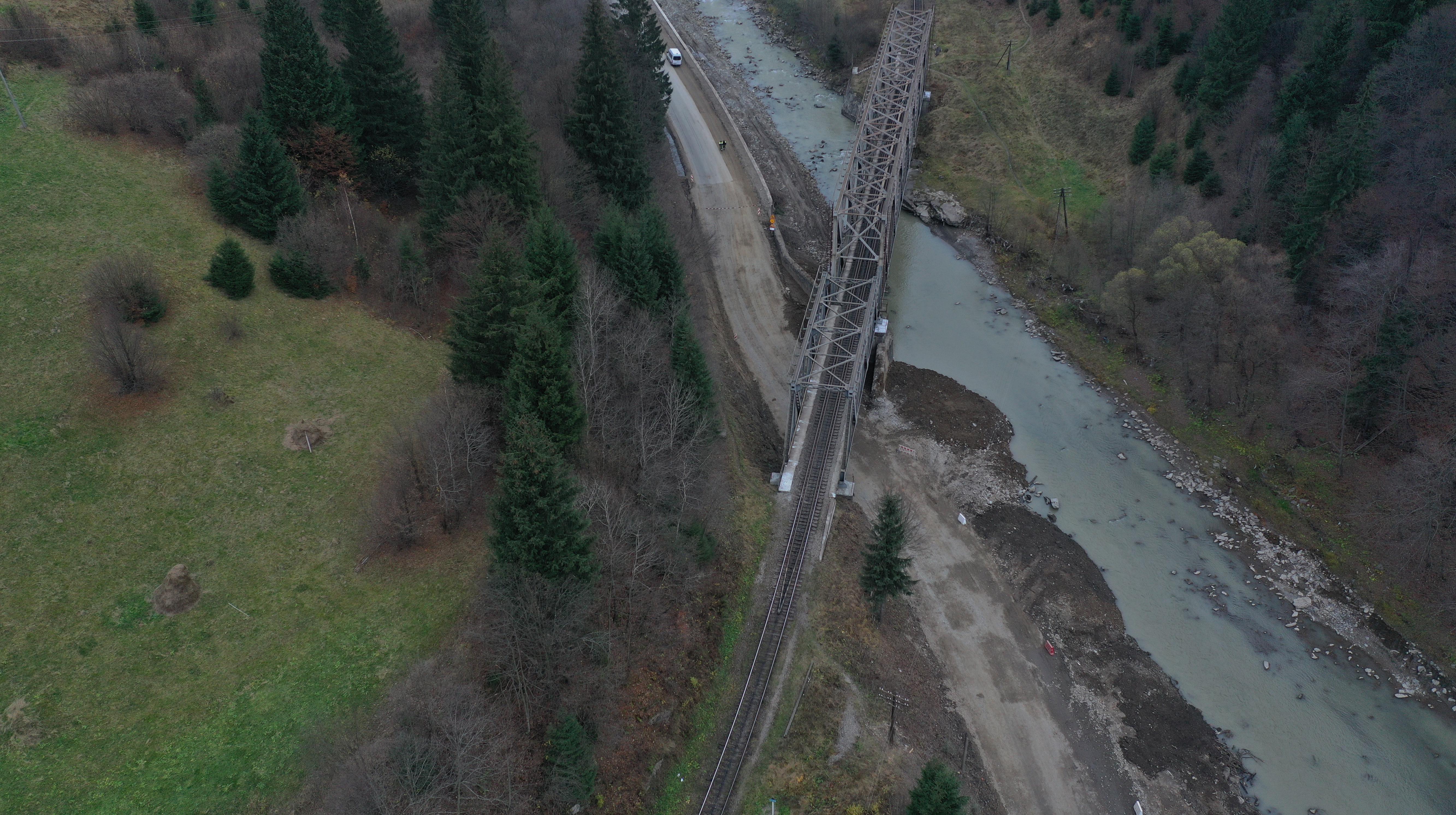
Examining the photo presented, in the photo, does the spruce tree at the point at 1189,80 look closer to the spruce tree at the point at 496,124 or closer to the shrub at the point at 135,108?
the spruce tree at the point at 496,124

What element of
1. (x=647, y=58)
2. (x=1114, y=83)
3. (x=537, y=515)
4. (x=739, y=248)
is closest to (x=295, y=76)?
(x=647, y=58)

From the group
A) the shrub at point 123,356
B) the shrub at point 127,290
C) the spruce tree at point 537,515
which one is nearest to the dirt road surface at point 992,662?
the spruce tree at point 537,515

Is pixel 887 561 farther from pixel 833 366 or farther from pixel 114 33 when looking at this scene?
pixel 114 33

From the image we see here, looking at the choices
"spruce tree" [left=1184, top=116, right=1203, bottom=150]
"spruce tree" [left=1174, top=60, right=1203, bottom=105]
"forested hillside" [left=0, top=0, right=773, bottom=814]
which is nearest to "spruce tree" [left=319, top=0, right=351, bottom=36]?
"forested hillside" [left=0, top=0, right=773, bottom=814]

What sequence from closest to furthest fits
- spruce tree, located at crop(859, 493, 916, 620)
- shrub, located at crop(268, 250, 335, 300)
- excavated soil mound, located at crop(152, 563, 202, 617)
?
excavated soil mound, located at crop(152, 563, 202, 617) → spruce tree, located at crop(859, 493, 916, 620) → shrub, located at crop(268, 250, 335, 300)

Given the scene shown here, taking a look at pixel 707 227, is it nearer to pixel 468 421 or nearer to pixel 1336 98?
pixel 468 421

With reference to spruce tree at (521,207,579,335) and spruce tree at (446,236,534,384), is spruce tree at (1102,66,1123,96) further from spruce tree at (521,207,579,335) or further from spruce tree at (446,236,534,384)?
spruce tree at (446,236,534,384)
